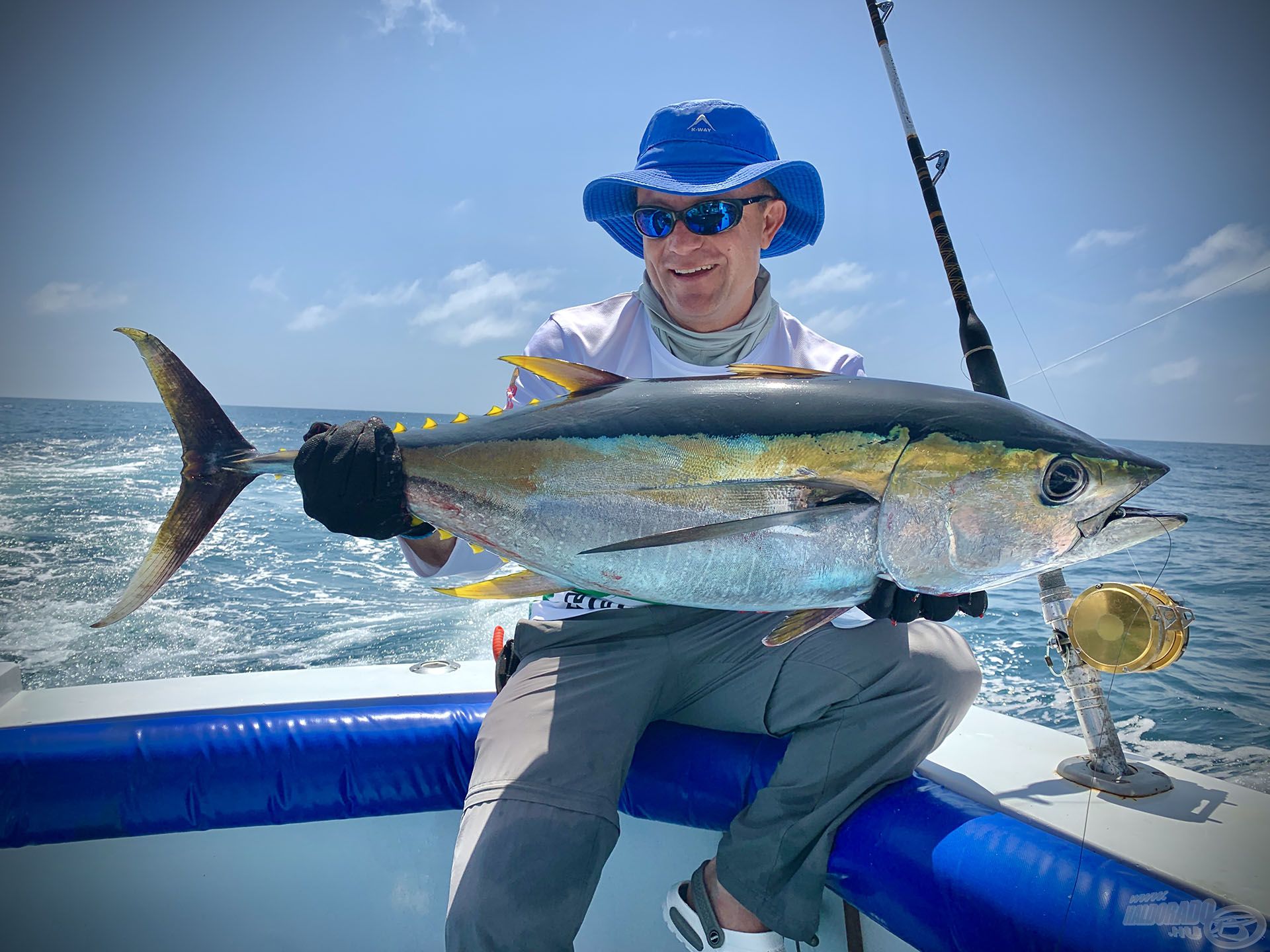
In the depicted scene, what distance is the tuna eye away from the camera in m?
1.34

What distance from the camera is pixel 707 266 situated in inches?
89.7

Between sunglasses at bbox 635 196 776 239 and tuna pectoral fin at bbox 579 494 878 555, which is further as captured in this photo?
sunglasses at bbox 635 196 776 239

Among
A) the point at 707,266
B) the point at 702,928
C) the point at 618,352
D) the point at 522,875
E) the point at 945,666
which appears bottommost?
the point at 702,928

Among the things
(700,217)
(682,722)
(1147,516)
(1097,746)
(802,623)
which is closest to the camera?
(1147,516)

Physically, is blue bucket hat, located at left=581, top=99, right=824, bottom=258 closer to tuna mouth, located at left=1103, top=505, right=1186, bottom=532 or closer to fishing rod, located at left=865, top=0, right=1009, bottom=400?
fishing rod, located at left=865, top=0, right=1009, bottom=400

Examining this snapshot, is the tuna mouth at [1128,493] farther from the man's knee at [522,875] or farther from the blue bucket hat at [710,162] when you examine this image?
the blue bucket hat at [710,162]

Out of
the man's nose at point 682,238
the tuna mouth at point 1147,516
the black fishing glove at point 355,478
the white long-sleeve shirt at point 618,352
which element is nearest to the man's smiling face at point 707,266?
the man's nose at point 682,238

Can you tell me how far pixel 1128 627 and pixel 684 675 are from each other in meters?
1.20

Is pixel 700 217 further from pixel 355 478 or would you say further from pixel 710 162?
pixel 355 478

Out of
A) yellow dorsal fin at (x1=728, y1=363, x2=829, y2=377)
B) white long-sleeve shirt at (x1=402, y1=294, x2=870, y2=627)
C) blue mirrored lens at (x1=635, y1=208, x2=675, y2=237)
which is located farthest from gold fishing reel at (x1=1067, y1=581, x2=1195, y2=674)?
blue mirrored lens at (x1=635, y1=208, x2=675, y2=237)

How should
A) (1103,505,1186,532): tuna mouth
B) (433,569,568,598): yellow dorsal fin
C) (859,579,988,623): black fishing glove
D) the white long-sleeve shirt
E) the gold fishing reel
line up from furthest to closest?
the white long-sleeve shirt → the gold fishing reel → (433,569,568,598): yellow dorsal fin → (859,579,988,623): black fishing glove → (1103,505,1186,532): tuna mouth

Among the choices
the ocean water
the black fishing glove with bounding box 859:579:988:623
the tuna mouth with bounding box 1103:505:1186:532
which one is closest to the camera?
the tuna mouth with bounding box 1103:505:1186:532

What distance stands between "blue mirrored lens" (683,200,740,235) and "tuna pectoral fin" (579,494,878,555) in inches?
48.6

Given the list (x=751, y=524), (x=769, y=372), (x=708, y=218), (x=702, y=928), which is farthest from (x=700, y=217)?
(x=702, y=928)
